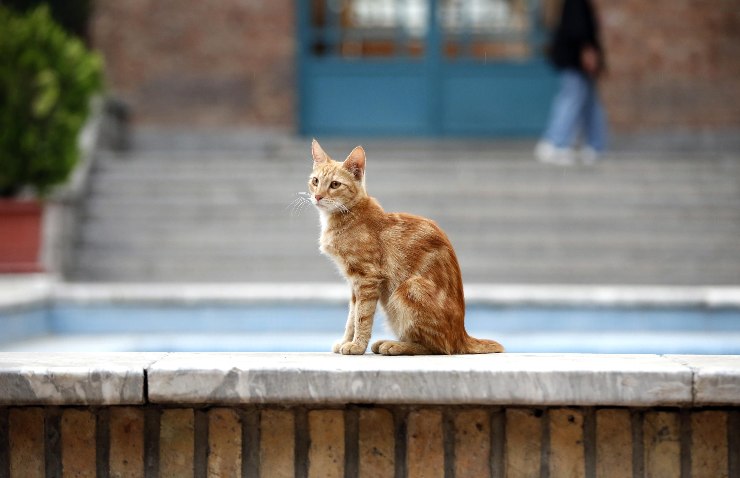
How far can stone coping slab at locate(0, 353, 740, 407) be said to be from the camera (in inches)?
103

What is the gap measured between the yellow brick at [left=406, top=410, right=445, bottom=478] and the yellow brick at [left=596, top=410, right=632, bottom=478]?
0.45m

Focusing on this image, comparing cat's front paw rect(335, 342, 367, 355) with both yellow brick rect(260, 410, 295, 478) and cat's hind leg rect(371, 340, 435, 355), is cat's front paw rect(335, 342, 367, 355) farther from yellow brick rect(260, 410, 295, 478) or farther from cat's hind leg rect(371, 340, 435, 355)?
yellow brick rect(260, 410, 295, 478)

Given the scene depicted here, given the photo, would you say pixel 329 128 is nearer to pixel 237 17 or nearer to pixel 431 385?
pixel 237 17

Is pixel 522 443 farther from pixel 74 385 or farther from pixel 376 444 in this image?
pixel 74 385

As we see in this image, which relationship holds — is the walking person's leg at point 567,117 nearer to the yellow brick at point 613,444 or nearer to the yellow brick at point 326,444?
the yellow brick at point 613,444

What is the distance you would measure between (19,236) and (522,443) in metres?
6.68

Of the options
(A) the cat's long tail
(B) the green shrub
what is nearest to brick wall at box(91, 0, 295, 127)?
(B) the green shrub

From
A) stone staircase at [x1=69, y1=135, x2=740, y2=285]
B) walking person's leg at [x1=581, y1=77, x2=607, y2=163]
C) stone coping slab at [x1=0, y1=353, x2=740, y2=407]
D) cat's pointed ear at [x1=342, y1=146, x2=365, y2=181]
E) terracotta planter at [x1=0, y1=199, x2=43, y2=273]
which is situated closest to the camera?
stone coping slab at [x1=0, y1=353, x2=740, y2=407]

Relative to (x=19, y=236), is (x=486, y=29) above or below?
above

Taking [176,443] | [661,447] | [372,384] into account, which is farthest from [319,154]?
[661,447]

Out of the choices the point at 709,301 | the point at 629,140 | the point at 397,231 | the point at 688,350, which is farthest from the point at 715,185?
the point at 397,231

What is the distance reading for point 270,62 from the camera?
12281 millimetres

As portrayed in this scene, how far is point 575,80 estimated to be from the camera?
10391 mm

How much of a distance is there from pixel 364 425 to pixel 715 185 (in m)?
7.72
